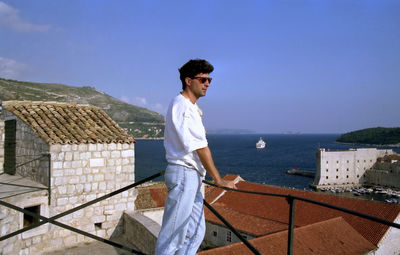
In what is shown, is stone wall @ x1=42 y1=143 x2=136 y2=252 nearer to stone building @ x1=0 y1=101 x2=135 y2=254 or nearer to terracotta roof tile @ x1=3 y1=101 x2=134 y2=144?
stone building @ x1=0 y1=101 x2=135 y2=254

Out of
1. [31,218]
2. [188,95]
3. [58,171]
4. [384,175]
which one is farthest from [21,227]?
[384,175]

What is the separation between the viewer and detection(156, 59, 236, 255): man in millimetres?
2488

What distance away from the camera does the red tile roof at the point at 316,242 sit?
18.4 m

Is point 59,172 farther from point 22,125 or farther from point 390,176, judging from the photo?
point 390,176

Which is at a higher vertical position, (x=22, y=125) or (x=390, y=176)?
(x=22, y=125)

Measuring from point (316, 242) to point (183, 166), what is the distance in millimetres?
A: 20564

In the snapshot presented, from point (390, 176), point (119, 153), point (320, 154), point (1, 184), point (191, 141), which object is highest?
point (191, 141)

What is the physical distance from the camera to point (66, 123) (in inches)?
279

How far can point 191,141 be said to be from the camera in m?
2.46

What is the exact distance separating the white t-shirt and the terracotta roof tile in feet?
14.2

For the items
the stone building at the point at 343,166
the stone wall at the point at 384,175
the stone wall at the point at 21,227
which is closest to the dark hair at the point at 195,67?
the stone wall at the point at 21,227

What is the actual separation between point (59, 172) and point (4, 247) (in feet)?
5.26

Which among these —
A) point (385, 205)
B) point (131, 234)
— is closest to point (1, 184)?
point (131, 234)

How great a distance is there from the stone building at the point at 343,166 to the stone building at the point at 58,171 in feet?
215
